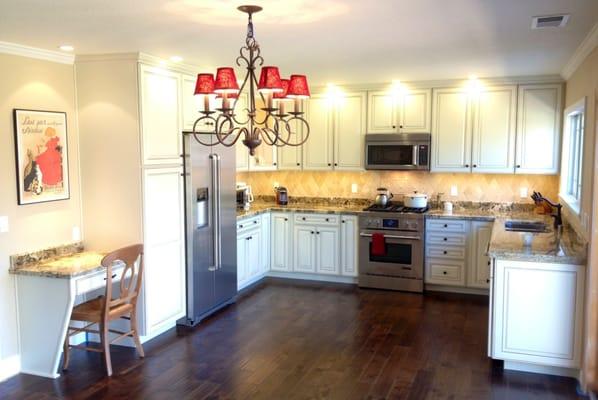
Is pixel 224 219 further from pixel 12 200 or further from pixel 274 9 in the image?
pixel 274 9

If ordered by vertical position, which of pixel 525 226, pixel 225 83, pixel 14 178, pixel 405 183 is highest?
pixel 225 83

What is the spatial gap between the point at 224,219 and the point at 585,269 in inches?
130

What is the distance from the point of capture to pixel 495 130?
607 centimetres

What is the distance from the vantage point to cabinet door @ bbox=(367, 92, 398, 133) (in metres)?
6.46

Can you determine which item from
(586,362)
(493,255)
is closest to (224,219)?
(493,255)

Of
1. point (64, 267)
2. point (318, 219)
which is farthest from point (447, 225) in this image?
point (64, 267)

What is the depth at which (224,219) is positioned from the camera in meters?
5.49

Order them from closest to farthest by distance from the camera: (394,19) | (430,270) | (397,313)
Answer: (394,19) → (397,313) → (430,270)

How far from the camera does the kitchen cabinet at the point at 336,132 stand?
664 centimetres

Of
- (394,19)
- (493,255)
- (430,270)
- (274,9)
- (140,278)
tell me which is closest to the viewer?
(274,9)

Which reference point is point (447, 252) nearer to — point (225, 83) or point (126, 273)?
point (126, 273)

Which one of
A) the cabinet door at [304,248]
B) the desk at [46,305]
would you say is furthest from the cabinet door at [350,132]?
the desk at [46,305]

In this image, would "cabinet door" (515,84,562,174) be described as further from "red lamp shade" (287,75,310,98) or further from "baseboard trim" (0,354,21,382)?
"baseboard trim" (0,354,21,382)

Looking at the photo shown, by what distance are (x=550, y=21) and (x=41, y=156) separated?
12.5 feet
